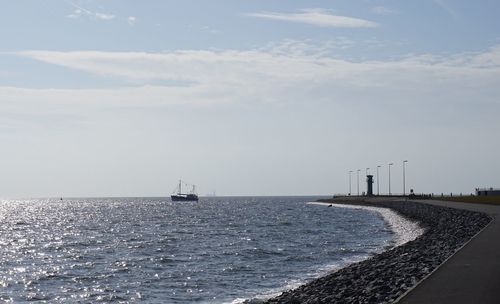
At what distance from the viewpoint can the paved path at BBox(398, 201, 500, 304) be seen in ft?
49.9

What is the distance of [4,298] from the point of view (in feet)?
86.0

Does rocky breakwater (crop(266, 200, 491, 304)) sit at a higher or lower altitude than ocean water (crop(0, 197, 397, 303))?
higher

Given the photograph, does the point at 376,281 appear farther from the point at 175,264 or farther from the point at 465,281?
the point at 175,264

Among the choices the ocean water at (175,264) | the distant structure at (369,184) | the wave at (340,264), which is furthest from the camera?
the distant structure at (369,184)

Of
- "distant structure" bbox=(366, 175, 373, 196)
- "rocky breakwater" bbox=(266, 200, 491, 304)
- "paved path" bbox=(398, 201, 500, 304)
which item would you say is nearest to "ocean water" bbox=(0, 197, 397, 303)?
"rocky breakwater" bbox=(266, 200, 491, 304)

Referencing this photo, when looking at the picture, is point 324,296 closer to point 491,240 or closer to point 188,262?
point 491,240

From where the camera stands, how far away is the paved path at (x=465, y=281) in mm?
15203

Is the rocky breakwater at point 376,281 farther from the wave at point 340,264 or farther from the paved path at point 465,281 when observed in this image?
the wave at point 340,264

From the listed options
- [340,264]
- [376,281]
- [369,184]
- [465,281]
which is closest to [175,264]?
[340,264]

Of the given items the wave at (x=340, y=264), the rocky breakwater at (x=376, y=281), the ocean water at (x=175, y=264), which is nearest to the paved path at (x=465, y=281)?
the rocky breakwater at (x=376, y=281)

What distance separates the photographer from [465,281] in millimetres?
17625

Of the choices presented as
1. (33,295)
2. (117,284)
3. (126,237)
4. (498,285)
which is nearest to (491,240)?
(498,285)

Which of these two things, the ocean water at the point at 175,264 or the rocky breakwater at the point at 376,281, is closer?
the rocky breakwater at the point at 376,281

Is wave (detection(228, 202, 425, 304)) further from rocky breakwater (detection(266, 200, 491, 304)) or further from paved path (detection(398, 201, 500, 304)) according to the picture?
paved path (detection(398, 201, 500, 304))
